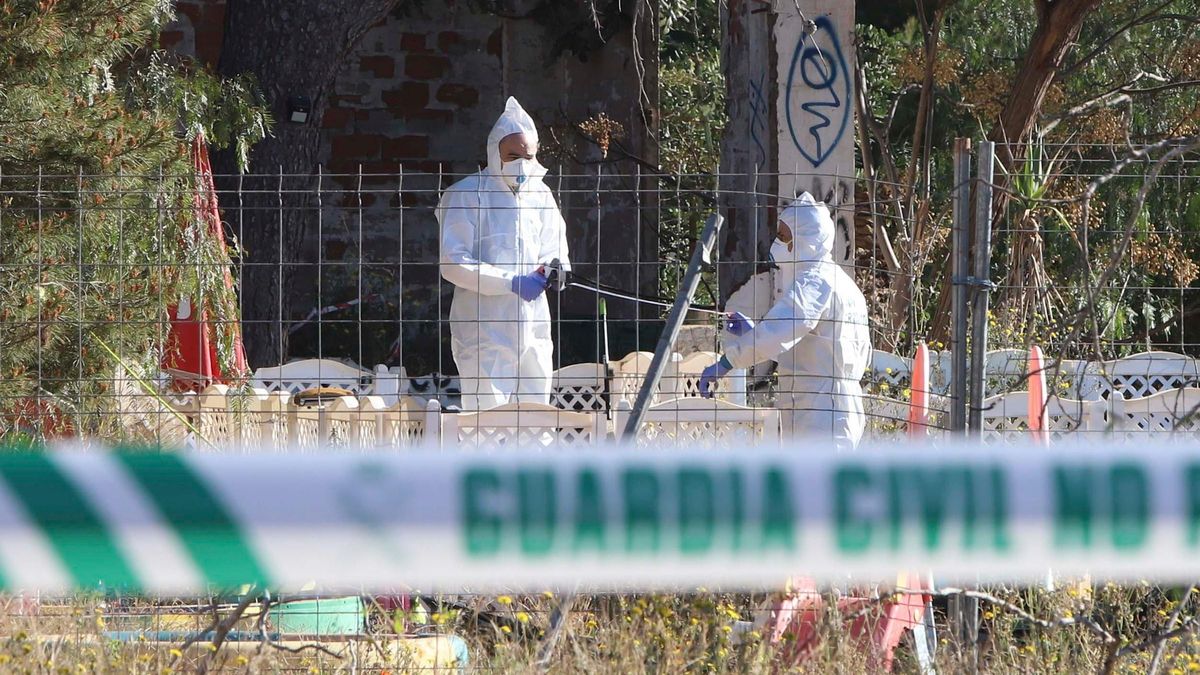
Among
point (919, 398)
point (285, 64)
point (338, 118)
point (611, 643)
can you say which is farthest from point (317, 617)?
point (338, 118)

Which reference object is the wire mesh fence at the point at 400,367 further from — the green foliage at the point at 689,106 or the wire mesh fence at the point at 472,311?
A: the green foliage at the point at 689,106

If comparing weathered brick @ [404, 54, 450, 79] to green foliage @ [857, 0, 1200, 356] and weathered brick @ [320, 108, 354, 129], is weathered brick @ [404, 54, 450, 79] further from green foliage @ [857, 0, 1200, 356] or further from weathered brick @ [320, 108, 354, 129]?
green foliage @ [857, 0, 1200, 356]

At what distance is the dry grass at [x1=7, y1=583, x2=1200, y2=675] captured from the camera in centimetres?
366

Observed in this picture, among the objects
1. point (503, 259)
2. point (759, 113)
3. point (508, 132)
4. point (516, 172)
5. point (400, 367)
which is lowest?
point (400, 367)

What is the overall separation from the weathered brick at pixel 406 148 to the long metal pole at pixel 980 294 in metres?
10.2

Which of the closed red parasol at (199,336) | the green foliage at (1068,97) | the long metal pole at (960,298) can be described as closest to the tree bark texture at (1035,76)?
the green foliage at (1068,97)

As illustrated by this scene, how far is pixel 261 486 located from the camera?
165 centimetres

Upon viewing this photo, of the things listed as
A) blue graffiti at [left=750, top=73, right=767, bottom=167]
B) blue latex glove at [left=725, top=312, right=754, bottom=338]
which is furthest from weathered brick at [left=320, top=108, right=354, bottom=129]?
blue latex glove at [left=725, top=312, right=754, bottom=338]

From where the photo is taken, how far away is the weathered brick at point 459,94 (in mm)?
14406

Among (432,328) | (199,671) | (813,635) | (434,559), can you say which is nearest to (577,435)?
(813,635)

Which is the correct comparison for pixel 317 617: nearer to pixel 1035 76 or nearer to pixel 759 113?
pixel 759 113

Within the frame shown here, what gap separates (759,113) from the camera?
10047mm

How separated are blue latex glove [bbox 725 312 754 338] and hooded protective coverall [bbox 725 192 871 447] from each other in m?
0.04

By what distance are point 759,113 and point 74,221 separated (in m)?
5.09
